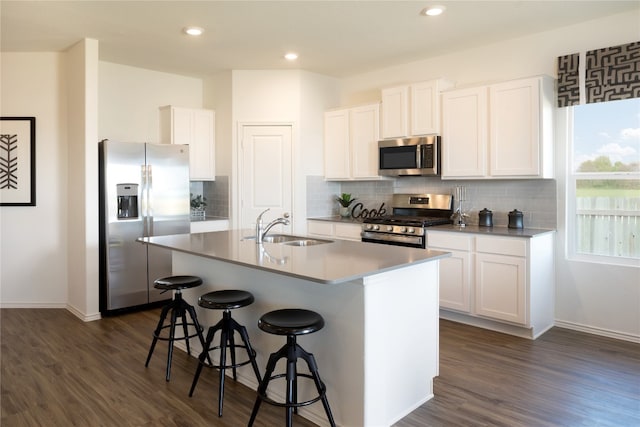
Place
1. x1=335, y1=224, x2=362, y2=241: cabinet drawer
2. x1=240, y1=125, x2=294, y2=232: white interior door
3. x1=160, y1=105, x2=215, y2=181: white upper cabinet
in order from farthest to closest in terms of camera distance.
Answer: x1=240, y1=125, x2=294, y2=232: white interior door, x1=160, y1=105, x2=215, y2=181: white upper cabinet, x1=335, y1=224, x2=362, y2=241: cabinet drawer

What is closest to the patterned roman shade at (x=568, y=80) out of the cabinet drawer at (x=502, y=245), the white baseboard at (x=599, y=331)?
the cabinet drawer at (x=502, y=245)

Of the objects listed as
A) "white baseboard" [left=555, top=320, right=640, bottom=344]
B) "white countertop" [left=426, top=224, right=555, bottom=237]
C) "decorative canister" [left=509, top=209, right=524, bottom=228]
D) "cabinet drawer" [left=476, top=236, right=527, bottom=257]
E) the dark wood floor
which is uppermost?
"decorative canister" [left=509, top=209, right=524, bottom=228]

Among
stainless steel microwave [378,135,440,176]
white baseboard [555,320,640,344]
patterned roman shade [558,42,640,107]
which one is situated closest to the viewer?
patterned roman shade [558,42,640,107]

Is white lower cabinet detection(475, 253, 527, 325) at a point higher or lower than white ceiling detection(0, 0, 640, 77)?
lower

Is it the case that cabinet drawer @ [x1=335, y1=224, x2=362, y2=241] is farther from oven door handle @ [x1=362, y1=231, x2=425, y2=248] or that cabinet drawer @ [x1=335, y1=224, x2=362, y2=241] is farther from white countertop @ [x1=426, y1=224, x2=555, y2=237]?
white countertop @ [x1=426, y1=224, x2=555, y2=237]

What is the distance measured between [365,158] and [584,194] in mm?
2266

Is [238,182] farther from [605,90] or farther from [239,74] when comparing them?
[605,90]

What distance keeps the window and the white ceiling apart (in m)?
0.83

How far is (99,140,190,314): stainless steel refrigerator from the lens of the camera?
14.5 ft

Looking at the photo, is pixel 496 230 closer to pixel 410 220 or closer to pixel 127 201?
pixel 410 220

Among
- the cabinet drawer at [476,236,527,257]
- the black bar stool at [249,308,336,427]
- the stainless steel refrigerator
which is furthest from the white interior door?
the black bar stool at [249,308,336,427]

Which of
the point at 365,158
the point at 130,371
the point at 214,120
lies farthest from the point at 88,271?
the point at 365,158

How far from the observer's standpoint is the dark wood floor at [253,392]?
249 centimetres

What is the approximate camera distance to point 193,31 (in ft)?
13.2
